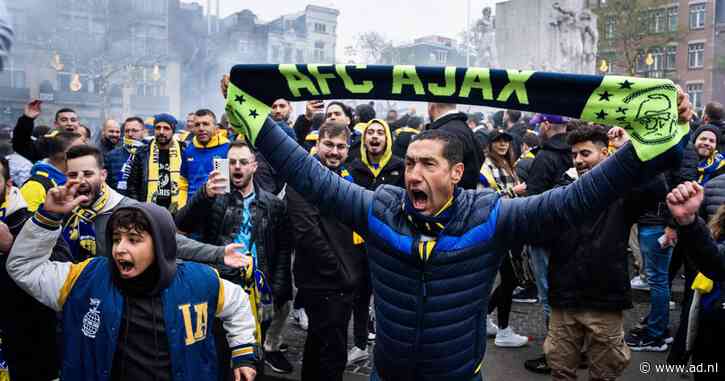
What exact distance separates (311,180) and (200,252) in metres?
1.12

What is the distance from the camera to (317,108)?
8188mm

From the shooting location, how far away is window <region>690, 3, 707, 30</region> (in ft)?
151

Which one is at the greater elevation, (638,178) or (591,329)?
(638,178)

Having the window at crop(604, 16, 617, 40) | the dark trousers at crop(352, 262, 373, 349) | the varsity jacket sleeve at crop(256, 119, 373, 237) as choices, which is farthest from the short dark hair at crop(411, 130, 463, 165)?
the window at crop(604, 16, 617, 40)

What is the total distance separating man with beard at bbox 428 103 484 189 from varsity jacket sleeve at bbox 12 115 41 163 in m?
4.90

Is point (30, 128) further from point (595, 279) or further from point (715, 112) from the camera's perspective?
point (715, 112)

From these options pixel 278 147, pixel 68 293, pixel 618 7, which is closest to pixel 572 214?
pixel 278 147

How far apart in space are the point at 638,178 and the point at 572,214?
0.97 ft

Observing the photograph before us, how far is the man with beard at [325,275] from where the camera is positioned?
4617 millimetres

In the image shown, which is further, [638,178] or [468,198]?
[468,198]

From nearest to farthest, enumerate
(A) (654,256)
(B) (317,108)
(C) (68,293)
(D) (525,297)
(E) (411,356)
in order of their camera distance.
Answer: (E) (411,356)
(C) (68,293)
(A) (654,256)
(D) (525,297)
(B) (317,108)

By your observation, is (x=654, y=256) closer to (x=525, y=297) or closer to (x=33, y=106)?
(x=525, y=297)

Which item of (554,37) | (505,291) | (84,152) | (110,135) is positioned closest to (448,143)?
(84,152)

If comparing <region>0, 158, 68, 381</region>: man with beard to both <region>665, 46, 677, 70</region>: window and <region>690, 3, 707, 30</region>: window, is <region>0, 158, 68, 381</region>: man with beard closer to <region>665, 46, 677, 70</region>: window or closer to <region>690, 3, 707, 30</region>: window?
<region>690, 3, 707, 30</region>: window
